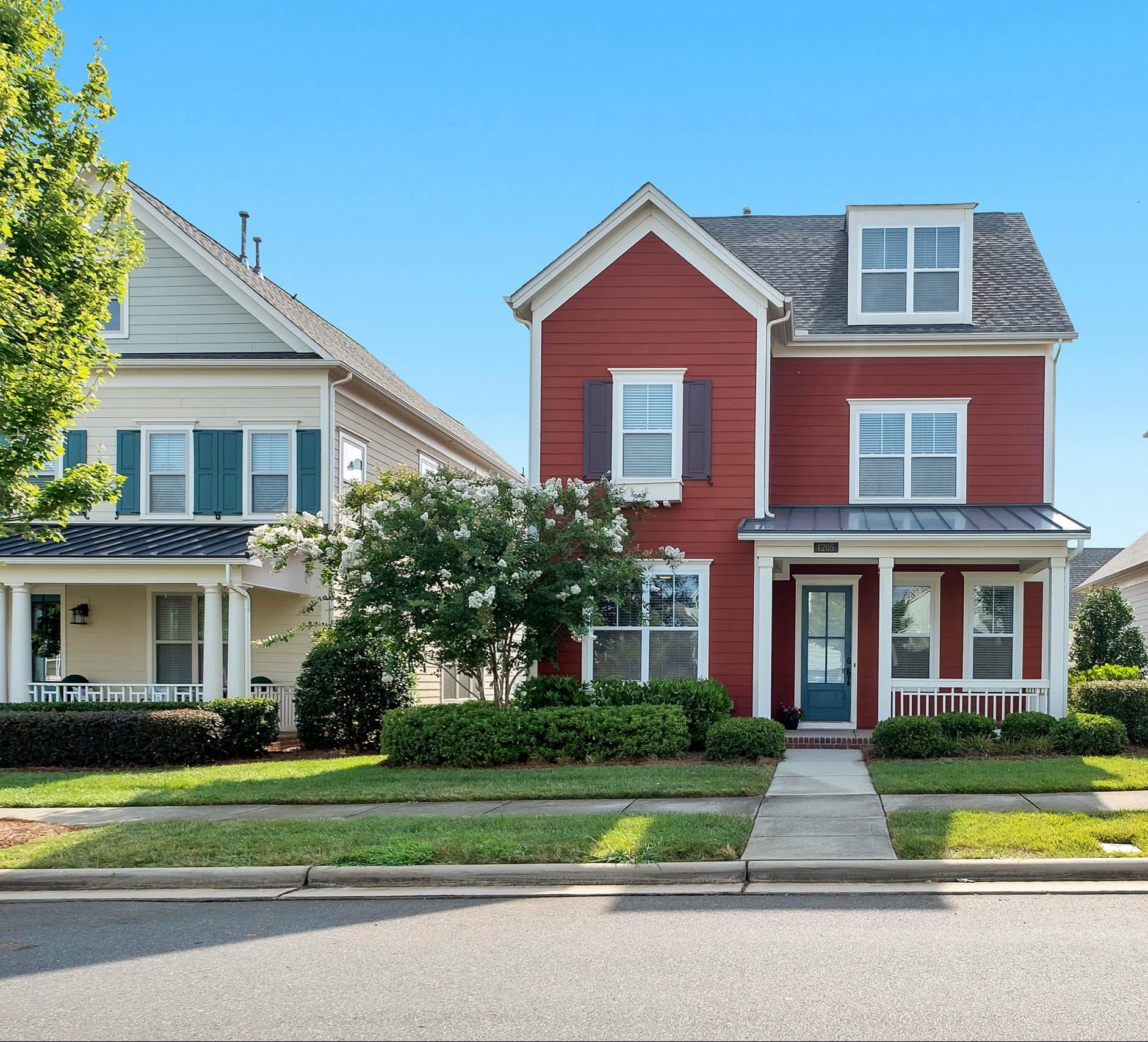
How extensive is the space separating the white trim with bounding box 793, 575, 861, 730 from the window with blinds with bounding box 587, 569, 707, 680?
7.37 feet

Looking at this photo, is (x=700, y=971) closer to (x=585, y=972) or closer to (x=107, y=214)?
(x=585, y=972)

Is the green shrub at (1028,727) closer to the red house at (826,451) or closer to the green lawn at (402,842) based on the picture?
the red house at (826,451)

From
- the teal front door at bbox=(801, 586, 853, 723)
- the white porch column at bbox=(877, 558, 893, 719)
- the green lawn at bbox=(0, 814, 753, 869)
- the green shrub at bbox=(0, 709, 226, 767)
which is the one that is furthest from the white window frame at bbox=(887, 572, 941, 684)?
the green shrub at bbox=(0, 709, 226, 767)

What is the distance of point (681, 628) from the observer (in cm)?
1880

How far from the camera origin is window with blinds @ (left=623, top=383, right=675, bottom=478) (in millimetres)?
18891

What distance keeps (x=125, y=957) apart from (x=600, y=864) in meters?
3.59

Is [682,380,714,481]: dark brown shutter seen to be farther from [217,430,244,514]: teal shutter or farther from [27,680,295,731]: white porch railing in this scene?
[217,430,244,514]: teal shutter

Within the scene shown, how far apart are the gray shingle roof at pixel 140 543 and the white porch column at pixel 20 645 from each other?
0.67 meters

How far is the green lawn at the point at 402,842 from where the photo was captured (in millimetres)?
9797

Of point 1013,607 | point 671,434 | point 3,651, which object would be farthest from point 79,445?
point 1013,607

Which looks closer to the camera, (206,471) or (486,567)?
(486,567)

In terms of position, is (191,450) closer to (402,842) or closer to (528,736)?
(528,736)

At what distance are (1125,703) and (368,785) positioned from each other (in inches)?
420

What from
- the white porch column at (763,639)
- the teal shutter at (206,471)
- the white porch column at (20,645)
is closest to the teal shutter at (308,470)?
the teal shutter at (206,471)
